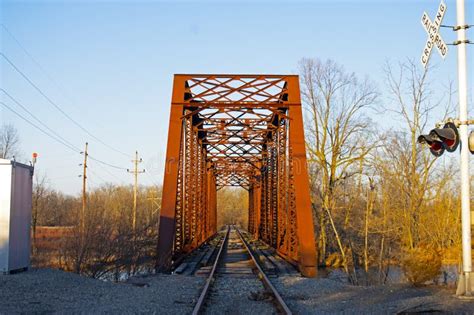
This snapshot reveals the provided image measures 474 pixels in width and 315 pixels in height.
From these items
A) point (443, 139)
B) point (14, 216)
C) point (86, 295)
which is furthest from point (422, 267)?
point (14, 216)

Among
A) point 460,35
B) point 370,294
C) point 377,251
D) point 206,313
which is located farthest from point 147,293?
point 377,251

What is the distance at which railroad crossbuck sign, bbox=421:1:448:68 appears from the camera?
10203 millimetres

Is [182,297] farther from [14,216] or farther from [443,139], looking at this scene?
[443,139]

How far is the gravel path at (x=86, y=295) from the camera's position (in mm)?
9102

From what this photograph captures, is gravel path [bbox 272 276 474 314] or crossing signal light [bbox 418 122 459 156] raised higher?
crossing signal light [bbox 418 122 459 156]

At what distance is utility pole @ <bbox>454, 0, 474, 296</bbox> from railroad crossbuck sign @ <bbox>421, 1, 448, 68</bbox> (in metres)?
0.33

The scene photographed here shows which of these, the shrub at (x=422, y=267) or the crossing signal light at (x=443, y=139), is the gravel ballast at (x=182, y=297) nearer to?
the shrub at (x=422, y=267)

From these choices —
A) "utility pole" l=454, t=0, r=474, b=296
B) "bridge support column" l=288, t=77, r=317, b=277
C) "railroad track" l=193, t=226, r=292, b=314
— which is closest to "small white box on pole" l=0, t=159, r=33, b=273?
"railroad track" l=193, t=226, r=292, b=314

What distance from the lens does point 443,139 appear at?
32.9 feet

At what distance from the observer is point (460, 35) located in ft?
33.7

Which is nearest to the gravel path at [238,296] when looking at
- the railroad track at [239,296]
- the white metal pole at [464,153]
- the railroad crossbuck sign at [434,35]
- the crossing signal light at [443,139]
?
the railroad track at [239,296]

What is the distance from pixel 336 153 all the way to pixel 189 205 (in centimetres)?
824

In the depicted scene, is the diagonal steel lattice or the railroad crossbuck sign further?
the diagonal steel lattice

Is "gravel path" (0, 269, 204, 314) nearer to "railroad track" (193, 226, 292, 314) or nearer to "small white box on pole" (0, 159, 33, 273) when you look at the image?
"railroad track" (193, 226, 292, 314)
